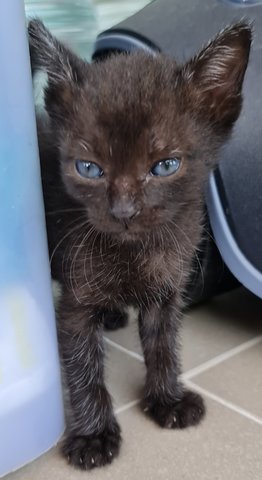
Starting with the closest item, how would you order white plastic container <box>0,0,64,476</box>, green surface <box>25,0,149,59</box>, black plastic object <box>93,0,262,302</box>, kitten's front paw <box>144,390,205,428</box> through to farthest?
white plastic container <box>0,0,64,476</box> < kitten's front paw <box>144,390,205,428</box> < black plastic object <box>93,0,262,302</box> < green surface <box>25,0,149,59</box>

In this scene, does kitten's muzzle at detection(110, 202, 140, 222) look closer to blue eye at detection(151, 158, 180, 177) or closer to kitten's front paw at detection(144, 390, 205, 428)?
blue eye at detection(151, 158, 180, 177)

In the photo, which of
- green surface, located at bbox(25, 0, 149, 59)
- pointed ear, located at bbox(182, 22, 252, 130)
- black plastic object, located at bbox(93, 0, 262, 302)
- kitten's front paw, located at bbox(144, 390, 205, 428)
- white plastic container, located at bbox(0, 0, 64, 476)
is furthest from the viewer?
green surface, located at bbox(25, 0, 149, 59)

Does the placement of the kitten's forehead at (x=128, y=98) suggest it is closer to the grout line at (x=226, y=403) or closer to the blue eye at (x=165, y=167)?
the blue eye at (x=165, y=167)

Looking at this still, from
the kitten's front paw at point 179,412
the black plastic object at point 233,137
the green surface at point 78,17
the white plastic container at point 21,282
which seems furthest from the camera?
the green surface at point 78,17

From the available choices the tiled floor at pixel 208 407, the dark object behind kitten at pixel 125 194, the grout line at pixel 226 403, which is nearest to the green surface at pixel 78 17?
the dark object behind kitten at pixel 125 194

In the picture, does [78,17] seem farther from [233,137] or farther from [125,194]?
[125,194]

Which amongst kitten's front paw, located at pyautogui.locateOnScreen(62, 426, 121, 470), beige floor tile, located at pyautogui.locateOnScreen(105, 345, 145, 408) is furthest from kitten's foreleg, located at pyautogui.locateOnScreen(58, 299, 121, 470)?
beige floor tile, located at pyautogui.locateOnScreen(105, 345, 145, 408)
